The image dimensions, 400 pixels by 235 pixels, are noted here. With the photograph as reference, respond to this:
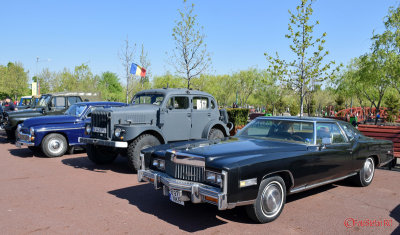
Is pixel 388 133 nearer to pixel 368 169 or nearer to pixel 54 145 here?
pixel 368 169

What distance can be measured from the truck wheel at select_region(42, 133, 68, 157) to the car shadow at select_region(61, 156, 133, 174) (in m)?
0.56

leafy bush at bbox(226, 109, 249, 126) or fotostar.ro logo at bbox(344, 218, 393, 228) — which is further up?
leafy bush at bbox(226, 109, 249, 126)

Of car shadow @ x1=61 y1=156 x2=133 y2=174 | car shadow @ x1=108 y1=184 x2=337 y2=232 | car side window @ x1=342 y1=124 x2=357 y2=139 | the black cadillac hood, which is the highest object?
car side window @ x1=342 y1=124 x2=357 y2=139

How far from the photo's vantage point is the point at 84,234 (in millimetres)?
3951

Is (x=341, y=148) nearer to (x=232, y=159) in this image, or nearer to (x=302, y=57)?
(x=232, y=159)

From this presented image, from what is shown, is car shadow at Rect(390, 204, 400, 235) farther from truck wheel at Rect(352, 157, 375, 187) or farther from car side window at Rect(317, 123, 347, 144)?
car side window at Rect(317, 123, 347, 144)

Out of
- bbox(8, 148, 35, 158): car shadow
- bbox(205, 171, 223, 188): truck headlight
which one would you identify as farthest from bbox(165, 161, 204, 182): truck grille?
bbox(8, 148, 35, 158): car shadow

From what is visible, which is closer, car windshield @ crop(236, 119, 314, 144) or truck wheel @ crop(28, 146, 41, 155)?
car windshield @ crop(236, 119, 314, 144)

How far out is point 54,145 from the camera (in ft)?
32.2

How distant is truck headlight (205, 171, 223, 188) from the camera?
12.7ft

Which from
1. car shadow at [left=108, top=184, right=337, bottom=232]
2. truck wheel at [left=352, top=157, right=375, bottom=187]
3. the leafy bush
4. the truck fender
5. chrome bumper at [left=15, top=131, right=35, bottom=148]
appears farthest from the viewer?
the leafy bush

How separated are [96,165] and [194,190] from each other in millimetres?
5460

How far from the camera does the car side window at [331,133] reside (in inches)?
213

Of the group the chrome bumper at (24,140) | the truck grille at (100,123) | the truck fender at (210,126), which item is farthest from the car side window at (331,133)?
the chrome bumper at (24,140)
